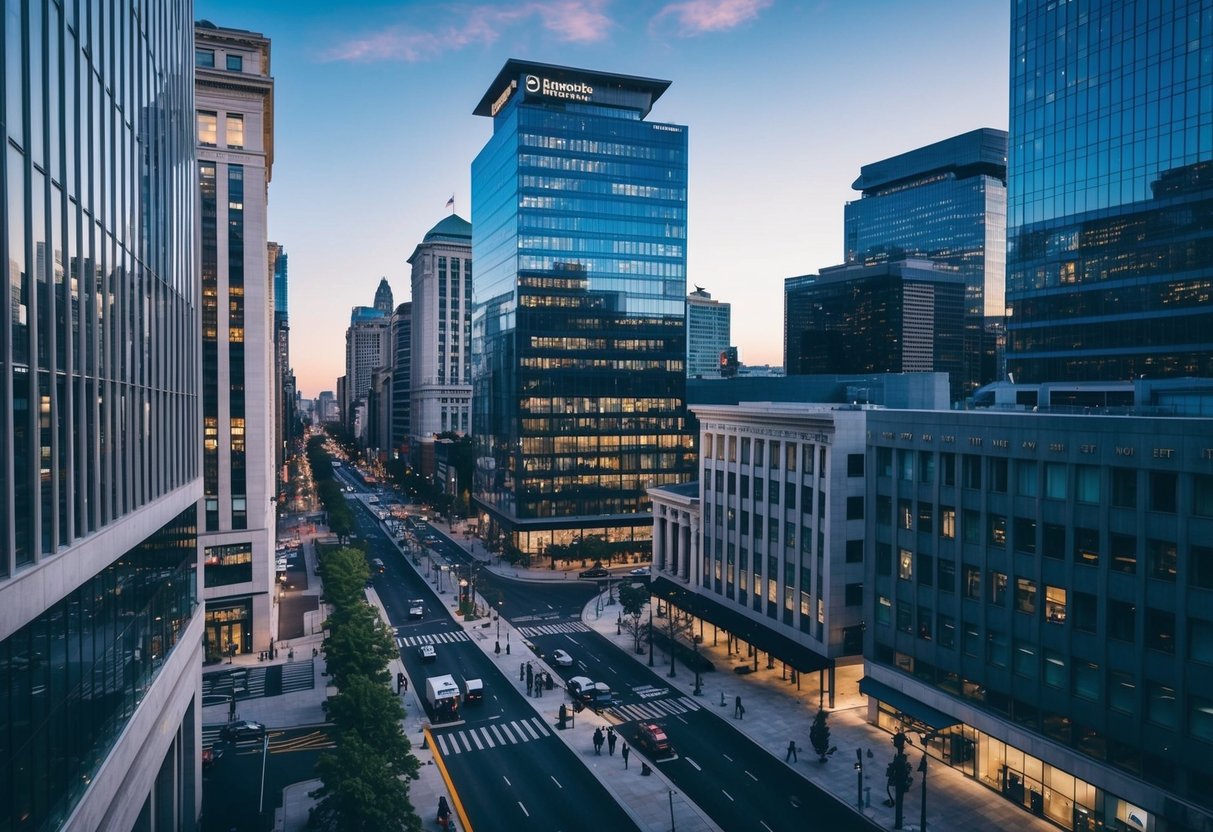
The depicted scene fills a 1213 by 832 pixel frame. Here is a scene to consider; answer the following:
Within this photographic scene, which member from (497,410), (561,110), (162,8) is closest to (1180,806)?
(162,8)

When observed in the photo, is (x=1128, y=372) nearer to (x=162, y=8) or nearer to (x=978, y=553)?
(x=978, y=553)

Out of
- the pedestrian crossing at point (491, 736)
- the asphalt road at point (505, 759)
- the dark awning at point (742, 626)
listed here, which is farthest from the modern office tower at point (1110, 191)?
the pedestrian crossing at point (491, 736)

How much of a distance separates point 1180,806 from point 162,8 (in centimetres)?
6004

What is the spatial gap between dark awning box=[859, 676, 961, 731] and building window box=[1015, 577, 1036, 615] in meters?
9.25

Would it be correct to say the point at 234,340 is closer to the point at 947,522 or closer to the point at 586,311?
the point at 586,311

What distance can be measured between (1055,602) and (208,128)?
8173 cm

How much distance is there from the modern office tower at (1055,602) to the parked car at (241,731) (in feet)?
145

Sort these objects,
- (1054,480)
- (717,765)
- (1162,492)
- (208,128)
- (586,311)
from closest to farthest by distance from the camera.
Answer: (1162,492) < (1054,480) < (717,765) < (208,128) < (586,311)

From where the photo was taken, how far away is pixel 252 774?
47.9 meters

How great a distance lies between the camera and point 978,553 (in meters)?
46.9

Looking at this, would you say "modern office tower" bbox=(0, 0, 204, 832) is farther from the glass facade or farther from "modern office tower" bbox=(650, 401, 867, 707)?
"modern office tower" bbox=(650, 401, 867, 707)

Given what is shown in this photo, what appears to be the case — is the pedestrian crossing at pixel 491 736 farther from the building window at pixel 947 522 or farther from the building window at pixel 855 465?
the building window at pixel 947 522

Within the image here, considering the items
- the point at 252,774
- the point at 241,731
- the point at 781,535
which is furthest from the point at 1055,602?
the point at 241,731

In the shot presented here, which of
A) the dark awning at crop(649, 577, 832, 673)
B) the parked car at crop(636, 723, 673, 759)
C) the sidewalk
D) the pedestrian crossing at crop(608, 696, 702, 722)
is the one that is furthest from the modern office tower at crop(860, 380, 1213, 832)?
the parked car at crop(636, 723, 673, 759)
